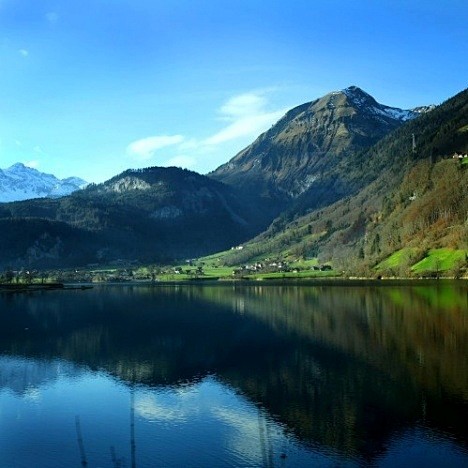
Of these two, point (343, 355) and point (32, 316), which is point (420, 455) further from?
point (32, 316)

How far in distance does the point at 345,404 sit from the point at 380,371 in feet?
37.6

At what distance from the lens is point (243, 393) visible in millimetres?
47188

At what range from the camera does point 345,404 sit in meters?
42.5

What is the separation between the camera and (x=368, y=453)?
32.5 m

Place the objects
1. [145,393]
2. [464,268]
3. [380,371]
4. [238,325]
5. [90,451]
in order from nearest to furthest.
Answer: [90,451]
[145,393]
[380,371]
[238,325]
[464,268]

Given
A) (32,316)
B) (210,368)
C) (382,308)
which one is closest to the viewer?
(210,368)

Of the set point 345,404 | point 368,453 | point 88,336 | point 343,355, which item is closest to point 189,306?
point 88,336

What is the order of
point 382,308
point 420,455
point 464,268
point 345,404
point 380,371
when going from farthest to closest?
point 464,268 → point 382,308 → point 380,371 → point 345,404 → point 420,455

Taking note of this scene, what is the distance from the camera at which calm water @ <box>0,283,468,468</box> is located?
3362 cm

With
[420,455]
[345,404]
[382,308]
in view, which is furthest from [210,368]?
[382,308]

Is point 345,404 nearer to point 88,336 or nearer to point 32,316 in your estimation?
point 88,336

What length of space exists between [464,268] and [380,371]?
467 feet

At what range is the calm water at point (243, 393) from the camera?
33625 mm

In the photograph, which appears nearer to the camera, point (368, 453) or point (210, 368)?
point (368, 453)
